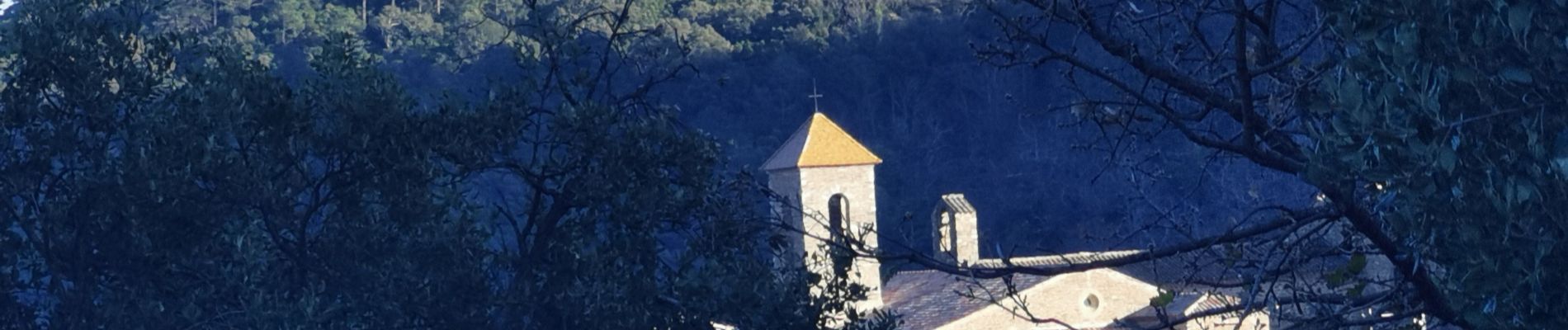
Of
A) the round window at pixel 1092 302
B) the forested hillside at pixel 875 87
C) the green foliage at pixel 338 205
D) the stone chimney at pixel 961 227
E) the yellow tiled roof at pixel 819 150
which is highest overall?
the forested hillside at pixel 875 87

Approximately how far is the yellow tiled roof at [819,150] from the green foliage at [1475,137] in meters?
16.9

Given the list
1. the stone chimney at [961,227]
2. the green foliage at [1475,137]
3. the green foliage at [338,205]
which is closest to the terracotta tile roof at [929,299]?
the stone chimney at [961,227]

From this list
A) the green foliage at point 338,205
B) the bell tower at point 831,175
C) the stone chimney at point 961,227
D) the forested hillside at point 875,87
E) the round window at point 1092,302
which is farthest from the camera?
the forested hillside at point 875,87

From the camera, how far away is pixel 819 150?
2014 centimetres

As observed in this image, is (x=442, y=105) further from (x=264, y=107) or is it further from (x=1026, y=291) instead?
(x=1026, y=291)

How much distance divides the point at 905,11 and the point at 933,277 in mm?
15939

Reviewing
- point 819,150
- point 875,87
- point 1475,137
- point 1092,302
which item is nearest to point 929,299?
point 1092,302

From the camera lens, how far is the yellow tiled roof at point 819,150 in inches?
787

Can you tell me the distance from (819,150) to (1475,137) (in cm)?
1749

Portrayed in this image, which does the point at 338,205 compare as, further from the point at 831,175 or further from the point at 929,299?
the point at 929,299

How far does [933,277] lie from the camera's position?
22.2m

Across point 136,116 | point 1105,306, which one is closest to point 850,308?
point 136,116

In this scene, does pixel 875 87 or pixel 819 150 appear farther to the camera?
pixel 875 87

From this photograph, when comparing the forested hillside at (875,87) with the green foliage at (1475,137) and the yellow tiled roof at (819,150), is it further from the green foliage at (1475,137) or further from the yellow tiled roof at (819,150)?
the green foliage at (1475,137)
